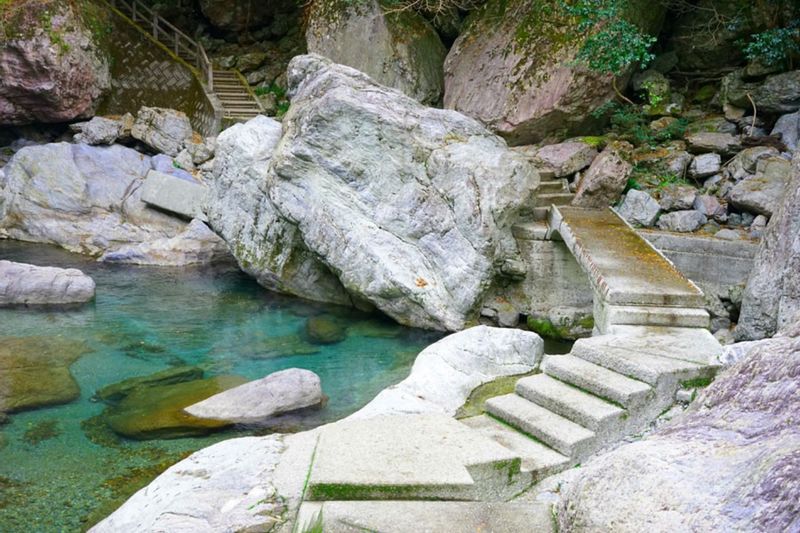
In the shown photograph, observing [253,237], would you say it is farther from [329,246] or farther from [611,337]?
[611,337]

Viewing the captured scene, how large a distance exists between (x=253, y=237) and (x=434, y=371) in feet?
21.8

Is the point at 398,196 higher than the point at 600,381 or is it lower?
higher

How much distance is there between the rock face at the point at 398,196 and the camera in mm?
10227

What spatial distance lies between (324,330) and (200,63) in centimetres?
1506

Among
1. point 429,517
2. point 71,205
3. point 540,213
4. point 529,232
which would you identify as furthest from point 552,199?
point 71,205

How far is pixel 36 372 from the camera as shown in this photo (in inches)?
332

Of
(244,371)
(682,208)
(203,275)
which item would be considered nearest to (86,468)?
(244,371)

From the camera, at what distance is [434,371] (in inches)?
267

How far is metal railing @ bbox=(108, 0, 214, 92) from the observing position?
22.2 metres

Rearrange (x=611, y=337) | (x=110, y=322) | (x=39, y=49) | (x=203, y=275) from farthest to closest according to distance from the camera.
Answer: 1. (x=39, y=49)
2. (x=203, y=275)
3. (x=110, y=322)
4. (x=611, y=337)

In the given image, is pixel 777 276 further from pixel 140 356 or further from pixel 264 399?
pixel 140 356

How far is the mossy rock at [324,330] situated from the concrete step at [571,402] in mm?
4744

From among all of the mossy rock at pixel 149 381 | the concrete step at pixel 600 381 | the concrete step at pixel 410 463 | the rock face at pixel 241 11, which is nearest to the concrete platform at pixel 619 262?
the concrete step at pixel 600 381

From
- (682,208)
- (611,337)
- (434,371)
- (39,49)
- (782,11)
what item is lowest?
(434,371)
